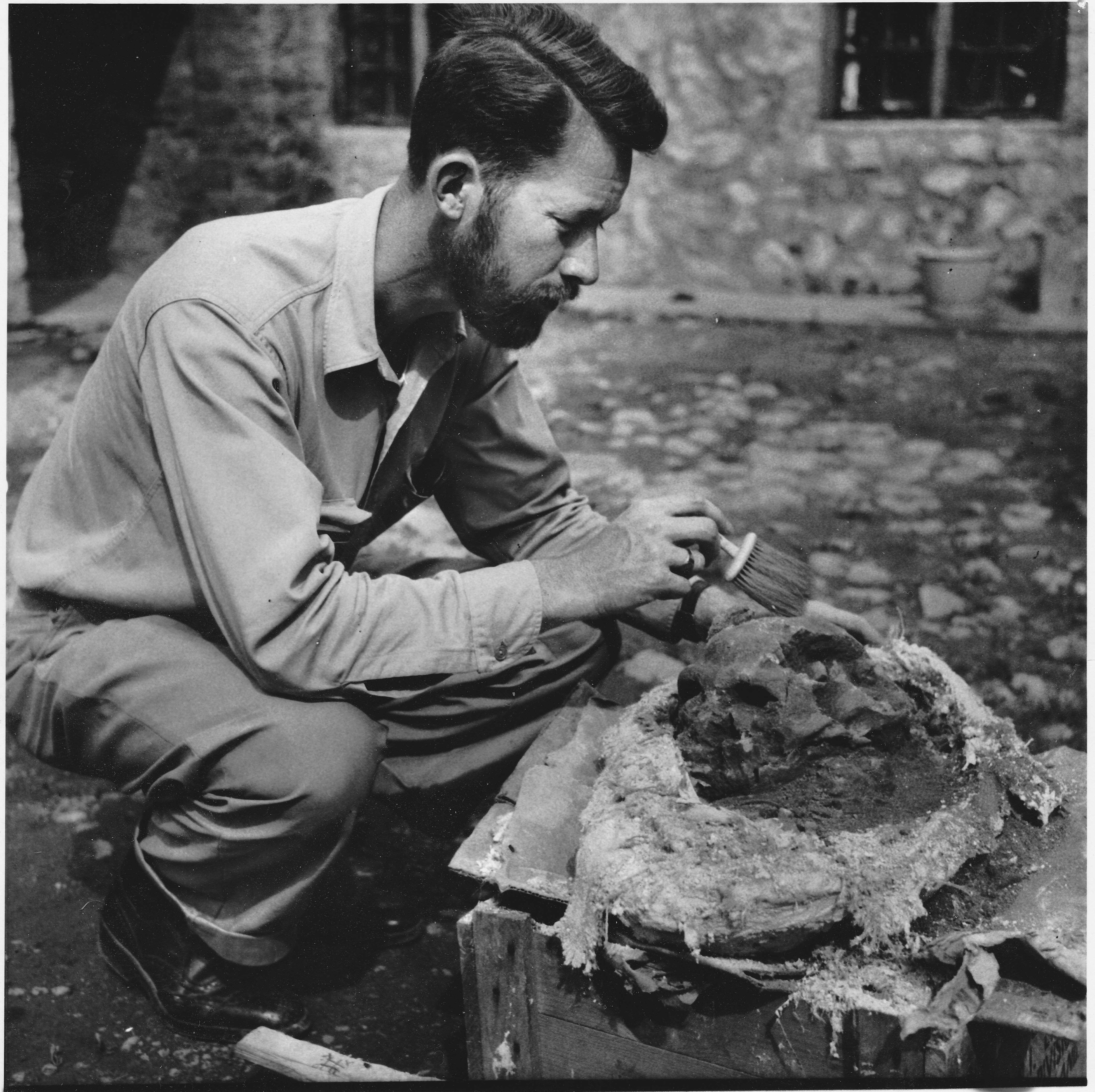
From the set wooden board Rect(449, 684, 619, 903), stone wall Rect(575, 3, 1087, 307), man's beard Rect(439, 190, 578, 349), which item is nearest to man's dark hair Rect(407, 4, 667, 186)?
man's beard Rect(439, 190, 578, 349)

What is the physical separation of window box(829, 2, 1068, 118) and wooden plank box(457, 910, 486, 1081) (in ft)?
20.5

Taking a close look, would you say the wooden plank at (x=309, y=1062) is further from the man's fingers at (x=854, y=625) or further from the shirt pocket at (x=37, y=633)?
the man's fingers at (x=854, y=625)

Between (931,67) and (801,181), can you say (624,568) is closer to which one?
(801,181)

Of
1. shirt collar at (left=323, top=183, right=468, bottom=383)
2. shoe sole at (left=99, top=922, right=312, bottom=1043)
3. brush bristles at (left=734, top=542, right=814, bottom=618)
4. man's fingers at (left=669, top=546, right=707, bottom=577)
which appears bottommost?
shoe sole at (left=99, top=922, right=312, bottom=1043)

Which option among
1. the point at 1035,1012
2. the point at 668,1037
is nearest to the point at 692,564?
the point at 668,1037

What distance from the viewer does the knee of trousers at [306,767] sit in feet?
7.22

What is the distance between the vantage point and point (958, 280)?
7047 millimetres

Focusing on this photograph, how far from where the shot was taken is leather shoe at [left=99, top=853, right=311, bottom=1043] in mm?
2391

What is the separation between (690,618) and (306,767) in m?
0.86

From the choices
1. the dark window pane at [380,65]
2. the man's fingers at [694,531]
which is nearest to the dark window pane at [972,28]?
the dark window pane at [380,65]

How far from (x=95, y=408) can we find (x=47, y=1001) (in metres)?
1.17

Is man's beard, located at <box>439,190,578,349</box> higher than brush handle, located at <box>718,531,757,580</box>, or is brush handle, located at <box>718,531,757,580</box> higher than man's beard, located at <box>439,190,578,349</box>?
man's beard, located at <box>439,190,578,349</box>

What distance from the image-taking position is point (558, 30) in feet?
7.41

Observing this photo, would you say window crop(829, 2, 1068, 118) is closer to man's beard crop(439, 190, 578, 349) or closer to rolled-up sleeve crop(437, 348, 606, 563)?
rolled-up sleeve crop(437, 348, 606, 563)
